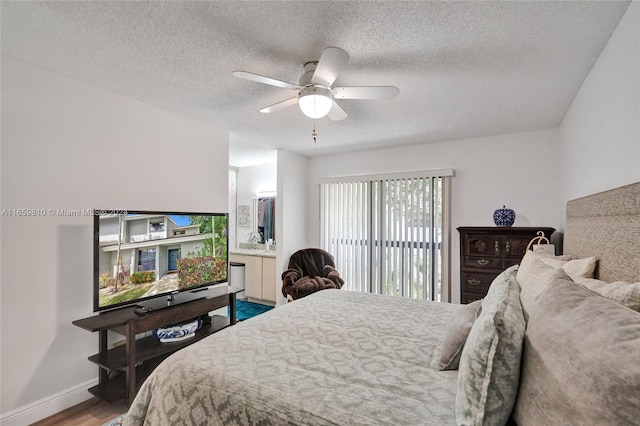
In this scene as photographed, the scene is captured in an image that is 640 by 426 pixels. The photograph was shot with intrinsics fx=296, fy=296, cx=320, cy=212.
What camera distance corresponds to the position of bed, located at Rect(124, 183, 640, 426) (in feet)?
2.19

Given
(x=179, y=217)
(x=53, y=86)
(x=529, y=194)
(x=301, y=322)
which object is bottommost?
(x=301, y=322)

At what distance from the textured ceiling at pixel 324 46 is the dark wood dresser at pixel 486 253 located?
127 centimetres

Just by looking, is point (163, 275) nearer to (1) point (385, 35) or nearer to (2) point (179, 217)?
(2) point (179, 217)

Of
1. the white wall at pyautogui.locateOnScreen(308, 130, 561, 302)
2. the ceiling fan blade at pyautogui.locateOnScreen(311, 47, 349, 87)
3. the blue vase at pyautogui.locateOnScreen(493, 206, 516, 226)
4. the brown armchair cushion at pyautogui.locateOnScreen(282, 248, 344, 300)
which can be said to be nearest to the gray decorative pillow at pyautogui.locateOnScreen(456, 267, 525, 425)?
the ceiling fan blade at pyautogui.locateOnScreen(311, 47, 349, 87)

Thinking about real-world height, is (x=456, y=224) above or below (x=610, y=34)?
below

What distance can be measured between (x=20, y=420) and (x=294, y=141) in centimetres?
359

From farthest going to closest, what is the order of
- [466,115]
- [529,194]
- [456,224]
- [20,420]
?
[456,224], [529,194], [466,115], [20,420]

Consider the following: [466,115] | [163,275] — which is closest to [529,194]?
[466,115]

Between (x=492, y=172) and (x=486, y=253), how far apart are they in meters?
1.14

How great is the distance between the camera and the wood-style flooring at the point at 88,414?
2.08m

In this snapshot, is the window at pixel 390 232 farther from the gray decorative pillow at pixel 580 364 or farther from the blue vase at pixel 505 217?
the gray decorative pillow at pixel 580 364

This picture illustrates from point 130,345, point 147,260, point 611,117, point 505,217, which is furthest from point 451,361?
point 505,217

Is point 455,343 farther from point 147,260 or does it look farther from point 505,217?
point 505,217

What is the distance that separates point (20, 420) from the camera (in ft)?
6.52
